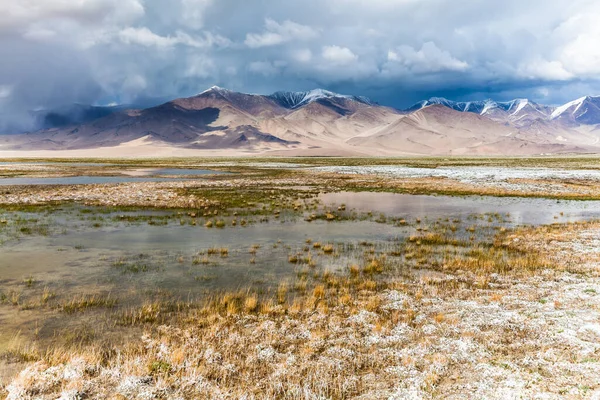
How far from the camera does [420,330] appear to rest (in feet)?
32.7

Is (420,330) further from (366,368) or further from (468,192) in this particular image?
(468,192)

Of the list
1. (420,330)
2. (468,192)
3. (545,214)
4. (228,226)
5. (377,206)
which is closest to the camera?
(420,330)

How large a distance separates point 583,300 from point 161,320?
1349 cm

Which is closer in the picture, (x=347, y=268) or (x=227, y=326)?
(x=227, y=326)

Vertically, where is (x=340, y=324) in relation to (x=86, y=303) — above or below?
below

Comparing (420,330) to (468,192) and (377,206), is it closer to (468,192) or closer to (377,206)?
(377,206)

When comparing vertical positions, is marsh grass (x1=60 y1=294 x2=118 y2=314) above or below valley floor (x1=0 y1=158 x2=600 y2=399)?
above

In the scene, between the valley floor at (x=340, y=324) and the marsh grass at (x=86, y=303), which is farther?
the marsh grass at (x=86, y=303)

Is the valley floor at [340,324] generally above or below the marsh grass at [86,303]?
below

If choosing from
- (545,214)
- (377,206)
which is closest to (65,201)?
(377,206)

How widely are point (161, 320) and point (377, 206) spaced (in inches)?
1074

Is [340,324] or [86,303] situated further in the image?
[86,303]

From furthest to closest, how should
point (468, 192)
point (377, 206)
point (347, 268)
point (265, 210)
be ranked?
point (468, 192) → point (377, 206) → point (265, 210) → point (347, 268)

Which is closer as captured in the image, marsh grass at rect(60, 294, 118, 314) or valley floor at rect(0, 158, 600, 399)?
valley floor at rect(0, 158, 600, 399)
